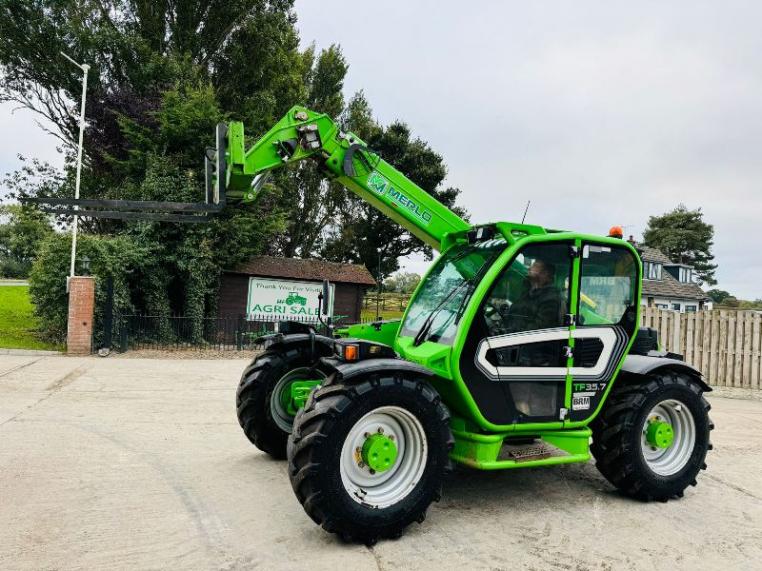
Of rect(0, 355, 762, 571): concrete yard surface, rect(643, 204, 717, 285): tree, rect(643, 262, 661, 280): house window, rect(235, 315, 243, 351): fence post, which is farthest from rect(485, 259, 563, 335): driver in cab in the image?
rect(643, 204, 717, 285): tree

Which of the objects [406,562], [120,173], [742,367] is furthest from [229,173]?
[120,173]

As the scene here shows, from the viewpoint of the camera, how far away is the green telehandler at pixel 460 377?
3631mm

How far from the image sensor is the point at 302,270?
1855 cm

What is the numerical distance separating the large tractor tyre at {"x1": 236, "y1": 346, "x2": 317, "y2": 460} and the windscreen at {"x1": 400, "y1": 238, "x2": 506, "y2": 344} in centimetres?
119

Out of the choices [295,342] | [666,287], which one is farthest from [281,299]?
[666,287]

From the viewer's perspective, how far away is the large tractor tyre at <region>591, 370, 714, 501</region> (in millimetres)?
4496

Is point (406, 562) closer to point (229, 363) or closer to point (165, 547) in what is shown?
point (165, 547)

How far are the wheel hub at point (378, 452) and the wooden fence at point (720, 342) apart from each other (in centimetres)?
1054

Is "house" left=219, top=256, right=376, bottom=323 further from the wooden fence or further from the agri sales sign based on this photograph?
the wooden fence

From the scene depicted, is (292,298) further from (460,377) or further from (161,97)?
(460,377)

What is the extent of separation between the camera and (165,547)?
11.2 feet

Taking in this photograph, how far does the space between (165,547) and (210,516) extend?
528mm

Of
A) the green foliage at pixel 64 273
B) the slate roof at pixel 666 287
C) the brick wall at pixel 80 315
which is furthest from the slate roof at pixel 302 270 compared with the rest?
the slate roof at pixel 666 287

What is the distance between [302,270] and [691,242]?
5180 centimetres
